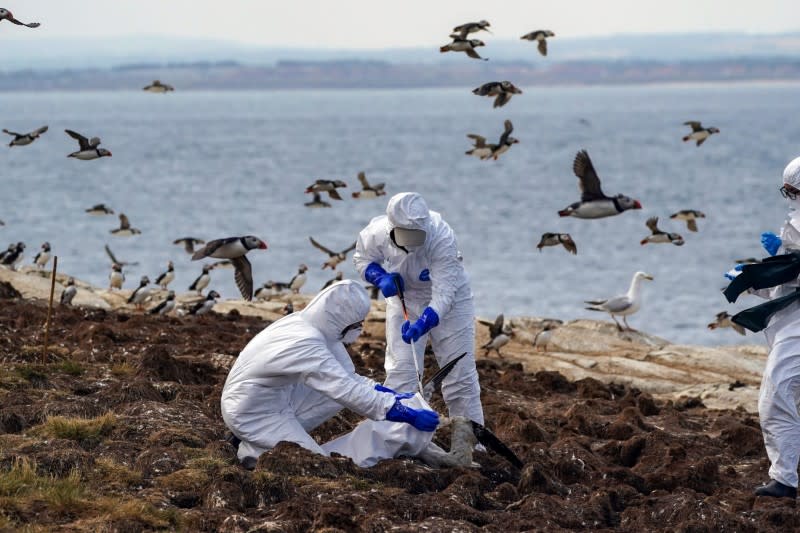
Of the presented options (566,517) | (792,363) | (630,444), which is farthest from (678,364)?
(566,517)

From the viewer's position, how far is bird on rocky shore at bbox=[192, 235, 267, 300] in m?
14.2

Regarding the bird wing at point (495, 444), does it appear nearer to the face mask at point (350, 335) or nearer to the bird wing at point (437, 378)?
the bird wing at point (437, 378)

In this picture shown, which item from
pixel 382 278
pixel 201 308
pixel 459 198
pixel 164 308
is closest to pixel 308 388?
pixel 382 278

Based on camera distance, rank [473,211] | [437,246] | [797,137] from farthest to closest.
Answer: [797,137] < [473,211] < [437,246]

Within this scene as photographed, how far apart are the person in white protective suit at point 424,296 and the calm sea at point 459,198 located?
19.7 m

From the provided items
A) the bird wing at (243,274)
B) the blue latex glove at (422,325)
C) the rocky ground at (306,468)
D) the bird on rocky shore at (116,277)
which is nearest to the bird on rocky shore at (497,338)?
the rocky ground at (306,468)

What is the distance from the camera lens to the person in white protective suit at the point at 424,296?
11.8m

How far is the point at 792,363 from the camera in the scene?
35.9 feet

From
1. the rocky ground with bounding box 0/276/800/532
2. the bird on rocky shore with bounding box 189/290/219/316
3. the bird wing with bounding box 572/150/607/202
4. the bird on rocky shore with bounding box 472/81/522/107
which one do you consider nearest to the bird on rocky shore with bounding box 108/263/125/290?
the bird on rocky shore with bounding box 189/290/219/316

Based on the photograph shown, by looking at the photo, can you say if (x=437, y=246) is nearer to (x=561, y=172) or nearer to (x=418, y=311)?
(x=418, y=311)

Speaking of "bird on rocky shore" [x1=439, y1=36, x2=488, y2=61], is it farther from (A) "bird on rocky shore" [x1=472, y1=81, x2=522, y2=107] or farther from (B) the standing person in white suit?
(B) the standing person in white suit

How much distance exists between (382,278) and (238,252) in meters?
2.80

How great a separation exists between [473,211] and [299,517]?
167 ft

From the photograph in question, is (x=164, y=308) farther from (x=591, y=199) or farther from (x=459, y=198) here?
(x=459, y=198)
